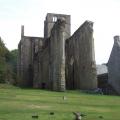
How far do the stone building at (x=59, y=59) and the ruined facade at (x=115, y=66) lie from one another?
483 centimetres

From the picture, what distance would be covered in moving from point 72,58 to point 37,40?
1761 centimetres

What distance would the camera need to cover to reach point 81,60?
6062 cm

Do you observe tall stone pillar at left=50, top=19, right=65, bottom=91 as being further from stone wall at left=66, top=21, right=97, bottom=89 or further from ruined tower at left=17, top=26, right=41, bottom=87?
ruined tower at left=17, top=26, right=41, bottom=87

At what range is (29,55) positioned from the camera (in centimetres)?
8106

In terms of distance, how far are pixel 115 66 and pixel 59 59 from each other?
1255 cm

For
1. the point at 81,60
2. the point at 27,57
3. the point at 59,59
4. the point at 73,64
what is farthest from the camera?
the point at 27,57

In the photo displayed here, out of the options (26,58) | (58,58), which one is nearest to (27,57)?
(26,58)

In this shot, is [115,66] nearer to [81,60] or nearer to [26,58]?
[81,60]

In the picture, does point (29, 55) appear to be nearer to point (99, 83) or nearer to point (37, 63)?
point (37, 63)

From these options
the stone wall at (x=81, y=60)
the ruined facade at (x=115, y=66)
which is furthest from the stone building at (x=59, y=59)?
the ruined facade at (x=115, y=66)

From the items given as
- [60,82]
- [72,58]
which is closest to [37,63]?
[72,58]

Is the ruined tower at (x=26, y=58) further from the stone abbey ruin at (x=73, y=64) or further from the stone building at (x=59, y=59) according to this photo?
the stone abbey ruin at (x=73, y=64)

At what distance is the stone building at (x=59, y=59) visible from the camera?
5162 cm

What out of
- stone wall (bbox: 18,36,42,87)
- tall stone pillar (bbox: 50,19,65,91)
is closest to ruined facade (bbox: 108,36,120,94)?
Answer: tall stone pillar (bbox: 50,19,65,91)
